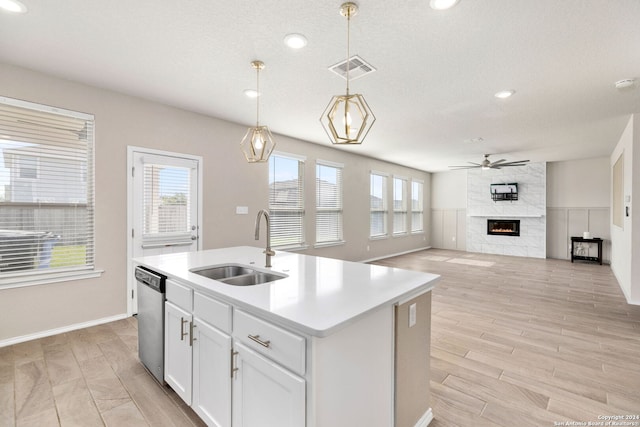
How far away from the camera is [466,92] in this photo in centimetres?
347

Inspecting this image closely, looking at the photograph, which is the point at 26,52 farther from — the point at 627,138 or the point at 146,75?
the point at 627,138

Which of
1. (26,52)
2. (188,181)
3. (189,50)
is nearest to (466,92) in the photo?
(189,50)

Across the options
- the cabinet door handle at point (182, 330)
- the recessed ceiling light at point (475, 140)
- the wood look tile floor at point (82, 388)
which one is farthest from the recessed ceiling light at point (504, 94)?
the wood look tile floor at point (82, 388)

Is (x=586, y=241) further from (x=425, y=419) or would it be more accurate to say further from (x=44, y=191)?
(x=44, y=191)

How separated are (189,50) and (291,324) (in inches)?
101

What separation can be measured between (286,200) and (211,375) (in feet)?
13.1

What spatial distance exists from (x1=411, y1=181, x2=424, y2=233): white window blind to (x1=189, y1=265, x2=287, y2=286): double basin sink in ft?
26.1

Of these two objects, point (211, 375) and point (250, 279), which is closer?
point (211, 375)

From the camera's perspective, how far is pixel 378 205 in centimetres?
790

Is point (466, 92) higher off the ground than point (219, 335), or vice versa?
point (466, 92)

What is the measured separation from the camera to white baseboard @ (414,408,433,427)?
1790 mm

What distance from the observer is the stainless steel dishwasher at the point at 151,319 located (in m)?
2.14

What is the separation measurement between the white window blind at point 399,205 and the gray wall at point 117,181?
4.12 meters

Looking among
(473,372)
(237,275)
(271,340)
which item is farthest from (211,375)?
(473,372)
